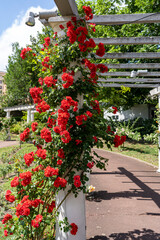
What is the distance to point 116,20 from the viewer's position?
3432mm

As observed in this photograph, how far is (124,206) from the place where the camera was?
438 centimetres

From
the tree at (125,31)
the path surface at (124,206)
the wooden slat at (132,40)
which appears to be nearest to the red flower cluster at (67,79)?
the wooden slat at (132,40)

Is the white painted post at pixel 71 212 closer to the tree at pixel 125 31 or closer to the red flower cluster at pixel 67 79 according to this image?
the red flower cluster at pixel 67 79

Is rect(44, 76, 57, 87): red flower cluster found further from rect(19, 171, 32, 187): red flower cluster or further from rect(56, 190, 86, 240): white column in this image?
rect(56, 190, 86, 240): white column

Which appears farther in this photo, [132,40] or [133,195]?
[133,195]

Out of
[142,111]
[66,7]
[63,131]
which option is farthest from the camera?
[142,111]

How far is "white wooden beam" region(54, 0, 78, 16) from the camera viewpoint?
235cm

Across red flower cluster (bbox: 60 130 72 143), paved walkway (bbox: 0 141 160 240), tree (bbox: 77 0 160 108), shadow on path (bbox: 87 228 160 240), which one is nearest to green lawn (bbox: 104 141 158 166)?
paved walkway (bbox: 0 141 160 240)

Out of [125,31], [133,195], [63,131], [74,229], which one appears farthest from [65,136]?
[125,31]

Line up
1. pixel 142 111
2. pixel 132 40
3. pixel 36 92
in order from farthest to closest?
1. pixel 142 111
2. pixel 132 40
3. pixel 36 92

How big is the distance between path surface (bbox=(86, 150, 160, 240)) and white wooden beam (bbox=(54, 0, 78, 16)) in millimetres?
3528

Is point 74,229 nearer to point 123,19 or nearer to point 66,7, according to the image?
point 66,7

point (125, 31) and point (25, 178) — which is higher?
point (125, 31)

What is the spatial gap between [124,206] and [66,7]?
4.20 meters
